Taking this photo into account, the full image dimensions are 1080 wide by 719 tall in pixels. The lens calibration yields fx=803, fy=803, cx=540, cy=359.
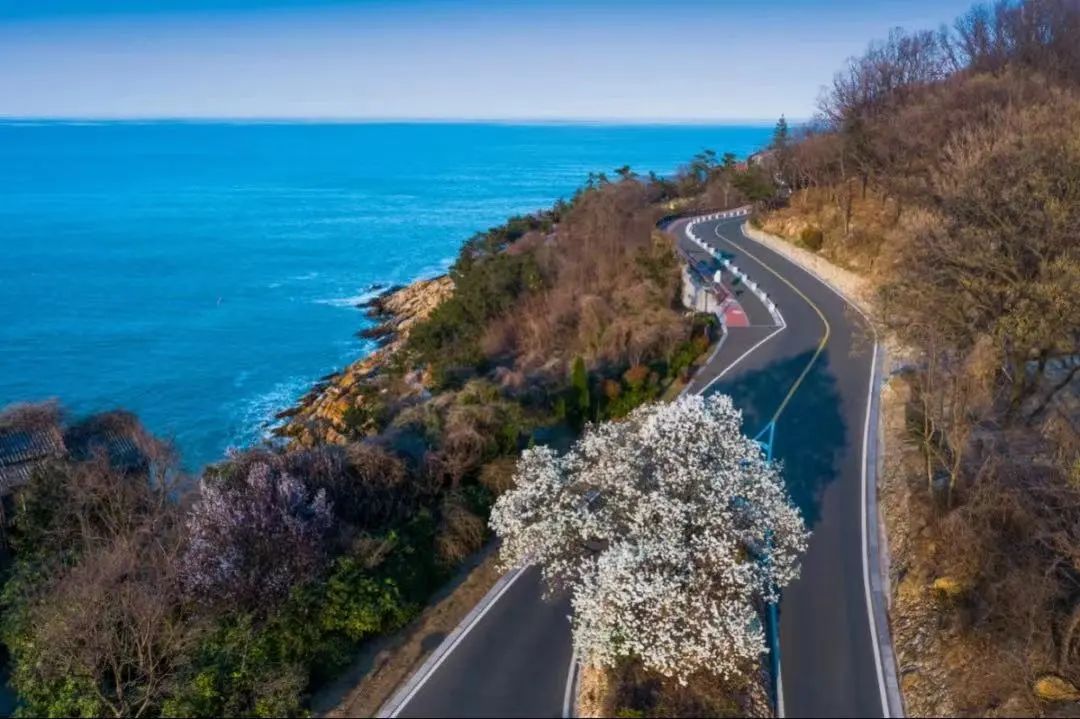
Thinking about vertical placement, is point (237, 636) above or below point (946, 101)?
below

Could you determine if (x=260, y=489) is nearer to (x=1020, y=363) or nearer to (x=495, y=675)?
(x=495, y=675)

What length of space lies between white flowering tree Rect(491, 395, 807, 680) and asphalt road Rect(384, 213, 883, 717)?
3.53 ft

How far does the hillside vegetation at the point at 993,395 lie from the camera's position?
15359 millimetres

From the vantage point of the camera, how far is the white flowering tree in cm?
1474

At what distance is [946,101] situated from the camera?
1583 inches

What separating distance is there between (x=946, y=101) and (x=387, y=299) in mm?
42636

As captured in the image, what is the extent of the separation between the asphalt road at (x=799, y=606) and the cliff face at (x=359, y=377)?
15.1 metres

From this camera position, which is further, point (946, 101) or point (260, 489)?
point (946, 101)

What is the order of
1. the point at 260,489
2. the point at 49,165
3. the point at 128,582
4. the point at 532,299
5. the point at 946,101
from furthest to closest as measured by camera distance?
the point at 49,165 < the point at 532,299 < the point at 946,101 < the point at 260,489 < the point at 128,582

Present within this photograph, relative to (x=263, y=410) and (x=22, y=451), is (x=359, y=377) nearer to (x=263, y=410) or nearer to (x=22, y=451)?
(x=263, y=410)

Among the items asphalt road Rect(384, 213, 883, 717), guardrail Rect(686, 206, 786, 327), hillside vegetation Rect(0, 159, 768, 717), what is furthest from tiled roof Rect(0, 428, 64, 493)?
guardrail Rect(686, 206, 786, 327)

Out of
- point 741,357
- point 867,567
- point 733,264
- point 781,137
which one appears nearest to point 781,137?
point 781,137

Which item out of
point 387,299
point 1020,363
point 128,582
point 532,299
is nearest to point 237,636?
point 128,582

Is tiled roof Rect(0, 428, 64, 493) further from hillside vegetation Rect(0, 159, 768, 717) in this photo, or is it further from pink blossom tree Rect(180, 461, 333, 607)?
pink blossom tree Rect(180, 461, 333, 607)
